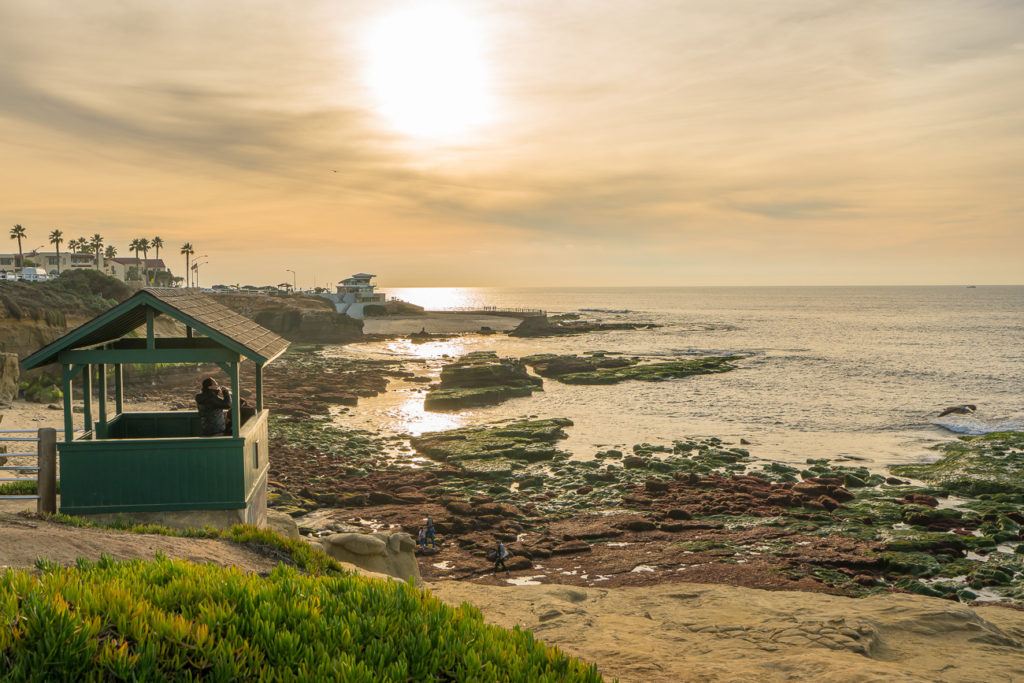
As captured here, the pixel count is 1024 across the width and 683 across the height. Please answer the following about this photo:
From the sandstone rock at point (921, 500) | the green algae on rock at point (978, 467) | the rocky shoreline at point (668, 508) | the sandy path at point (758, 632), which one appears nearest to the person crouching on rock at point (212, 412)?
the sandy path at point (758, 632)

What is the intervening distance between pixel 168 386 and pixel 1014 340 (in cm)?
11335

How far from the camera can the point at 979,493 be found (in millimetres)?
25594

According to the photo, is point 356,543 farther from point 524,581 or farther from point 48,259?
point 48,259

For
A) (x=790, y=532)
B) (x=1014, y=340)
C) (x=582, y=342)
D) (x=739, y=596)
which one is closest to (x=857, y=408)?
(x=790, y=532)

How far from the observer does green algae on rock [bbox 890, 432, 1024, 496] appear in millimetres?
26094

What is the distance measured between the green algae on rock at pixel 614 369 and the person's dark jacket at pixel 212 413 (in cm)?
4679

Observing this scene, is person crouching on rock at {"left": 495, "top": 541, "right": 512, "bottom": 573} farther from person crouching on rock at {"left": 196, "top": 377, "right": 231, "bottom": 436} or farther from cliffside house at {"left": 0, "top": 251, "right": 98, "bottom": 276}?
cliffside house at {"left": 0, "top": 251, "right": 98, "bottom": 276}

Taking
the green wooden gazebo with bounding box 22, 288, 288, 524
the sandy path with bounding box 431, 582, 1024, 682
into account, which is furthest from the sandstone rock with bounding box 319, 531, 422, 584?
the green wooden gazebo with bounding box 22, 288, 288, 524

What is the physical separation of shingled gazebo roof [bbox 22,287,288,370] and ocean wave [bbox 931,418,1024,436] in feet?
128

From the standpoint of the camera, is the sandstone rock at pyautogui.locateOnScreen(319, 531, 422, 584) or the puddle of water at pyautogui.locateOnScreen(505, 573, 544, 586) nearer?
the sandstone rock at pyautogui.locateOnScreen(319, 531, 422, 584)

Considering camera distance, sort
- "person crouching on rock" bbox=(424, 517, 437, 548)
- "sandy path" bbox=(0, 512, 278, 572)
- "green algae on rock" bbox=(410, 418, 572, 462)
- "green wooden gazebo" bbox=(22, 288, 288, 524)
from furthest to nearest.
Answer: "green algae on rock" bbox=(410, 418, 572, 462) → "person crouching on rock" bbox=(424, 517, 437, 548) → "green wooden gazebo" bbox=(22, 288, 288, 524) → "sandy path" bbox=(0, 512, 278, 572)

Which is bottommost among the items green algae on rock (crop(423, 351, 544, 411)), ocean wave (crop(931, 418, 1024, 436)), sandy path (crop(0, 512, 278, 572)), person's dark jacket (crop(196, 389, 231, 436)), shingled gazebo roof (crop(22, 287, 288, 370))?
ocean wave (crop(931, 418, 1024, 436))

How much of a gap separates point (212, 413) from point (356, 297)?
449 ft

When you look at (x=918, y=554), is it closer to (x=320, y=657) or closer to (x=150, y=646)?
(x=320, y=657)
